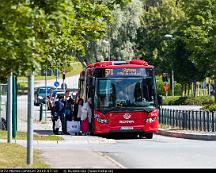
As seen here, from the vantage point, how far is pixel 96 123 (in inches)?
1140

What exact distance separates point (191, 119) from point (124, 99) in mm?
6245

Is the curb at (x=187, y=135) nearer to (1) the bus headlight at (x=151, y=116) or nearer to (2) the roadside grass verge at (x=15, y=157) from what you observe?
(1) the bus headlight at (x=151, y=116)

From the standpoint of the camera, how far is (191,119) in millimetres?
33906

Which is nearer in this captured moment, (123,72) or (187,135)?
(123,72)

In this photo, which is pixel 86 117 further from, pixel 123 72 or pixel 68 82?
pixel 68 82

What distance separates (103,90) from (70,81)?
7725cm

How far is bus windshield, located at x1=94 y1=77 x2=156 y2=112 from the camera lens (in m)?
28.7

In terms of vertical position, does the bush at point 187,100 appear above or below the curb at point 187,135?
above

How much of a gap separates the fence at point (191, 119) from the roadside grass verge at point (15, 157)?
493 inches

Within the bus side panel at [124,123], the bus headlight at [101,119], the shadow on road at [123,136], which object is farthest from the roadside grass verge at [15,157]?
the shadow on road at [123,136]

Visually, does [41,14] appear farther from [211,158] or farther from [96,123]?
[96,123]

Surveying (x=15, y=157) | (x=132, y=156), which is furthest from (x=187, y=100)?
(x=15, y=157)

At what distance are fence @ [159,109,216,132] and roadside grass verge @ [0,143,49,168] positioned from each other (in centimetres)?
1253

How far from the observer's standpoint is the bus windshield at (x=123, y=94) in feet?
94.2
